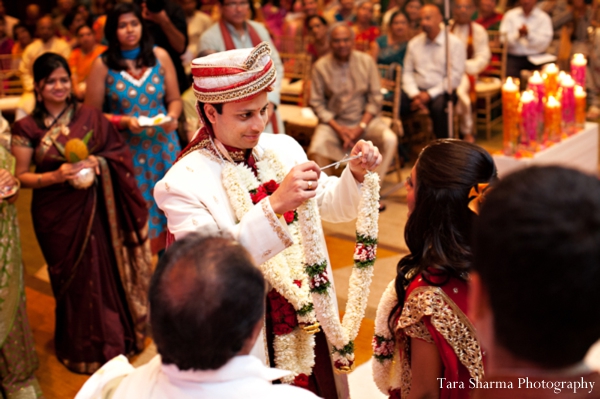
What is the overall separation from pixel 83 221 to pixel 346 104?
3.04 m

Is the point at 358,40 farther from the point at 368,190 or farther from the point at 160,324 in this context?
the point at 160,324

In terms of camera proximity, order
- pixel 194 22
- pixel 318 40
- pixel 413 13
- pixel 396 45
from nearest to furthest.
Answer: pixel 318 40 < pixel 396 45 < pixel 413 13 < pixel 194 22

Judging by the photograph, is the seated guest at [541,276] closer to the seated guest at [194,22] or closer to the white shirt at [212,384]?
the white shirt at [212,384]

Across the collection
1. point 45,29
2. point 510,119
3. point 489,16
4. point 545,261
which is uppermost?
point 545,261

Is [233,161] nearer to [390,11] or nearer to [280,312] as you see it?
[280,312]

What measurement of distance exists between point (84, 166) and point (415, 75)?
4.35 metres

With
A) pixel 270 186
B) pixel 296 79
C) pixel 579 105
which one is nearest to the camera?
pixel 270 186

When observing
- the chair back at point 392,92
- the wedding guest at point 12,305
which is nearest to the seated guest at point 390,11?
the chair back at point 392,92

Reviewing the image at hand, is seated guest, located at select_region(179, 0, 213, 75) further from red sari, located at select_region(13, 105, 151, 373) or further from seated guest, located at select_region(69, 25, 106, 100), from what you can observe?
red sari, located at select_region(13, 105, 151, 373)

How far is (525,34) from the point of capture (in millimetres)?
7777

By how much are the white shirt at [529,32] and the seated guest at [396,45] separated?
1276 mm

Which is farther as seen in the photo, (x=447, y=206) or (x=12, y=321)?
(x=12, y=321)

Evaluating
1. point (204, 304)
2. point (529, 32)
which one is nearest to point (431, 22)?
point (529, 32)

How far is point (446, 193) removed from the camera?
182cm
